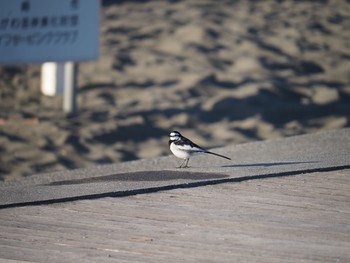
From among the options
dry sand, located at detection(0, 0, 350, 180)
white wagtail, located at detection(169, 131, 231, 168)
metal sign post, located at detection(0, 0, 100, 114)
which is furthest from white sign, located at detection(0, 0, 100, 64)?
white wagtail, located at detection(169, 131, 231, 168)

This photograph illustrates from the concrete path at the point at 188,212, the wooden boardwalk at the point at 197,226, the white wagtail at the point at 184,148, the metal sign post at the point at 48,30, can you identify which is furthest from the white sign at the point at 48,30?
the wooden boardwalk at the point at 197,226

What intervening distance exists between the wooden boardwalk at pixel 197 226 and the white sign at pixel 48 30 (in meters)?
6.77

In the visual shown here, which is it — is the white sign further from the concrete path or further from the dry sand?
the concrete path

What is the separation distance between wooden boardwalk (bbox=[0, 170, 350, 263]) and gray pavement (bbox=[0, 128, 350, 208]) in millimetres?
158

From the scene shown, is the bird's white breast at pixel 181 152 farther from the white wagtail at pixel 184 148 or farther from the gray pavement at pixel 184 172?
the gray pavement at pixel 184 172

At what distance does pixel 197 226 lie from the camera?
6.44m

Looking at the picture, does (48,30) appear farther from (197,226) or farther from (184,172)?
(197,226)

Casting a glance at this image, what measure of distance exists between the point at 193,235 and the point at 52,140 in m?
6.93

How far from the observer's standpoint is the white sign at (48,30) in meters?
14.0

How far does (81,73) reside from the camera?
54.7 ft

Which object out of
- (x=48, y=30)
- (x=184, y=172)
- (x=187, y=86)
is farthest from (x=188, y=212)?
(x=187, y=86)

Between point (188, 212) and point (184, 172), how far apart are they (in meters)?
1.56

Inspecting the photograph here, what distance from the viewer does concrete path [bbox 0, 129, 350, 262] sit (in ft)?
19.2

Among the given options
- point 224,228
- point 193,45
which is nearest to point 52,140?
point 193,45
